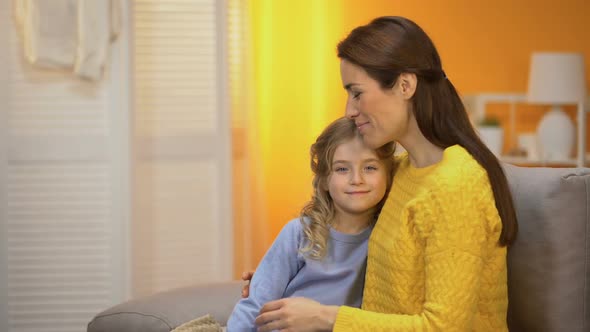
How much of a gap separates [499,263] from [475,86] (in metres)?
3.60

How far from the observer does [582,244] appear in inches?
63.1

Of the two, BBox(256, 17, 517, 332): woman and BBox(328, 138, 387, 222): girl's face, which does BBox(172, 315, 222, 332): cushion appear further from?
BBox(328, 138, 387, 222): girl's face

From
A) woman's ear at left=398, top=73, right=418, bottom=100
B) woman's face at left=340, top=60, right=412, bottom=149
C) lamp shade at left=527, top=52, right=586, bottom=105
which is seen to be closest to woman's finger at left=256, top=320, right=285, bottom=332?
woman's face at left=340, top=60, right=412, bottom=149

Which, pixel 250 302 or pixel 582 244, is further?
pixel 250 302

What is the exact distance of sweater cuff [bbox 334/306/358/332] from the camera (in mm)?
1561

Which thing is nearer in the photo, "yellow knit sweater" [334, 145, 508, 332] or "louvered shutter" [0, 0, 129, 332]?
"yellow knit sweater" [334, 145, 508, 332]

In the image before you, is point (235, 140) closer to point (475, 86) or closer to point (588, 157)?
point (475, 86)

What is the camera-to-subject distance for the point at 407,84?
62.2 inches

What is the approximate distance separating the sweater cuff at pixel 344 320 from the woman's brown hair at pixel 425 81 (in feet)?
1.01

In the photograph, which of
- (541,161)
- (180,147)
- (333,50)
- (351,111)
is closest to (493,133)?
(541,161)

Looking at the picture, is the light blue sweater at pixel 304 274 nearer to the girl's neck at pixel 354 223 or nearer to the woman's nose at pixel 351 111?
the girl's neck at pixel 354 223

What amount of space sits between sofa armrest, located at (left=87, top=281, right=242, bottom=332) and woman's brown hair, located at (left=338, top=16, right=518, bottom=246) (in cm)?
81

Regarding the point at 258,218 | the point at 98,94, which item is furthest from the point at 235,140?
the point at 98,94

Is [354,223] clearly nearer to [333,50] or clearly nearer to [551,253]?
[551,253]
